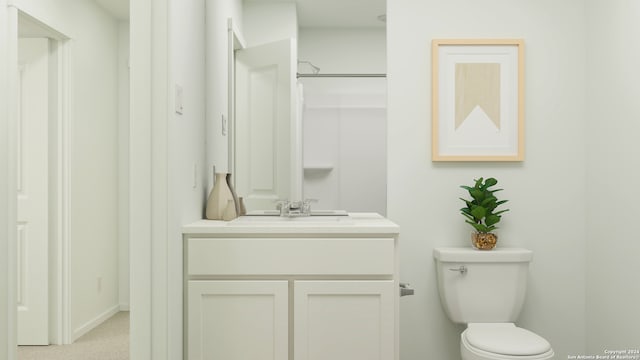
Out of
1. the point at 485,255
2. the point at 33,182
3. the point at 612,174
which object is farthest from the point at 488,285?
the point at 33,182

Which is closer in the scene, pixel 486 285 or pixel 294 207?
pixel 486 285

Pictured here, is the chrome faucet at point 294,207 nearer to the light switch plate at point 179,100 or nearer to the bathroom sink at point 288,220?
the bathroom sink at point 288,220

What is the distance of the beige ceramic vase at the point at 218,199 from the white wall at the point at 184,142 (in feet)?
0.15

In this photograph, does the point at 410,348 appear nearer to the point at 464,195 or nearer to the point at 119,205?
the point at 464,195

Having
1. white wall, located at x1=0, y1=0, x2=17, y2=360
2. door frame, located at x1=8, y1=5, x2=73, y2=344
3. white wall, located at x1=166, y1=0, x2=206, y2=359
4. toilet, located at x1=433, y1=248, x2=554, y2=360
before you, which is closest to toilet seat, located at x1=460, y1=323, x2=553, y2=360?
toilet, located at x1=433, y1=248, x2=554, y2=360

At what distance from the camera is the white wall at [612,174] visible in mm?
2154

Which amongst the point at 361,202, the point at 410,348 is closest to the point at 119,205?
the point at 361,202

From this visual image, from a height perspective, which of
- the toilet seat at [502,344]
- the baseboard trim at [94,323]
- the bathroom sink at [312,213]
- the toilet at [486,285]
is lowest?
the baseboard trim at [94,323]

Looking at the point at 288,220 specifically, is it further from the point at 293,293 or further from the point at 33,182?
the point at 33,182

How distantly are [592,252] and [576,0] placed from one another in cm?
122

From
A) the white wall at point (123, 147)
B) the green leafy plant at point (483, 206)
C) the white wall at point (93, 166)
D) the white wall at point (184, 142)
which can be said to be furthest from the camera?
the white wall at point (123, 147)

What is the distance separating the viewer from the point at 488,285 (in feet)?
7.74

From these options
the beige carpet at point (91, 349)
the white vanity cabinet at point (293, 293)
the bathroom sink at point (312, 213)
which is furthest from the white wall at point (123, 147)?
the white vanity cabinet at point (293, 293)

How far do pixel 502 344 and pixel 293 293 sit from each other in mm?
817
